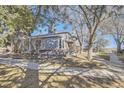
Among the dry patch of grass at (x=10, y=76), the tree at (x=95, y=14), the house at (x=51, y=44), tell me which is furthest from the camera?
the house at (x=51, y=44)

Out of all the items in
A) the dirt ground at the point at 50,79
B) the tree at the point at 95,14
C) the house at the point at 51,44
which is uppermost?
the tree at the point at 95,14

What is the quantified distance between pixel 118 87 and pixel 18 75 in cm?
217

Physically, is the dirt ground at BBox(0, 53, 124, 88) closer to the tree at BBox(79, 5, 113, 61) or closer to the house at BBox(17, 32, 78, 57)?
the tree at BBox(79, 5, 113, 61)

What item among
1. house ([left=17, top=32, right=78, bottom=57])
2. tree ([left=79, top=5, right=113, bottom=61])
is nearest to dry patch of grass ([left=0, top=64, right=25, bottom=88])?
house ([left=17, top=32, right=78, bottom=57])

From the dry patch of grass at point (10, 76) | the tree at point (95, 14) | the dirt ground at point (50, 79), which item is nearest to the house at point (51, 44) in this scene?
the tree at point (95, 14)

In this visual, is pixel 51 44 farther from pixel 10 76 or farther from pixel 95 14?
pixel 10 76

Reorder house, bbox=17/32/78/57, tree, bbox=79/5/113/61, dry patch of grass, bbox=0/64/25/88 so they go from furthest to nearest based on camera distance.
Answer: house, bbox=17/32/78/57, tree, bbox=79/5/113/61, dry patch of grass, bbox=0/64/25/88

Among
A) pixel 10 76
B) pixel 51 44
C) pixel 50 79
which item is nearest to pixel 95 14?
pixel 51 44

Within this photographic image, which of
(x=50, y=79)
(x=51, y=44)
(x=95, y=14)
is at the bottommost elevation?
(x=50, y=79)

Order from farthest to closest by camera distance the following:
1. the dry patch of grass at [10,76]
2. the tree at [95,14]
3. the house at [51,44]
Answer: the house at [51,44] < the tree at [95,14] < the dry patch of grass at [10,76]

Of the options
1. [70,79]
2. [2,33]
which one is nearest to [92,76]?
[70,79]

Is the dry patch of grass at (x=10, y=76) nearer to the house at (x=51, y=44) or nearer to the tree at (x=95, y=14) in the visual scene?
the house at (x=51, y=44)
